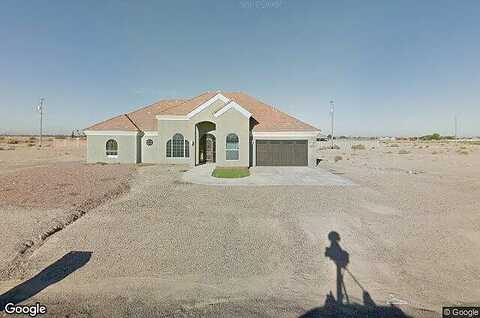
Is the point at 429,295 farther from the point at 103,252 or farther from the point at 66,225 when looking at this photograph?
the point at 66,225

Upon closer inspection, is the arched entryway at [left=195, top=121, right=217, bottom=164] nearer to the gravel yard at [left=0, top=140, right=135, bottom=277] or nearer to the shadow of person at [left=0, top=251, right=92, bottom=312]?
the gravel yard at [left=0, top=140, right=135, bottom=277]

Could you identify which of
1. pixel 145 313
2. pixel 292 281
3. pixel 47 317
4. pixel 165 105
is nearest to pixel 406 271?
pixel 292 281

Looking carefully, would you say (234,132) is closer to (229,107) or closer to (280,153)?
(229,107)

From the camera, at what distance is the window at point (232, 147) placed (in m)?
21.4

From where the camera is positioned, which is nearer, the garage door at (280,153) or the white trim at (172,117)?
the garage door at (280,153)

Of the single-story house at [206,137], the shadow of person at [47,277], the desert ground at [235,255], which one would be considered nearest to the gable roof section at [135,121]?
the single-story house at [206,137]

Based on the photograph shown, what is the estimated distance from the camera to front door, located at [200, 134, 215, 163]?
82.4ft

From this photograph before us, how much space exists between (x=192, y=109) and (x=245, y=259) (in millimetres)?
20781

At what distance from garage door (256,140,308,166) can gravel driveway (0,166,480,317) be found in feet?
42.8

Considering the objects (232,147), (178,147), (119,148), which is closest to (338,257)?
(232,147)

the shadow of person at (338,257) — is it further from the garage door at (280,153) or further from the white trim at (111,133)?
the white trim at (111,133)

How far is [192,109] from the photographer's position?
24.7m

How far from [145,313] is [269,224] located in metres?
4.74

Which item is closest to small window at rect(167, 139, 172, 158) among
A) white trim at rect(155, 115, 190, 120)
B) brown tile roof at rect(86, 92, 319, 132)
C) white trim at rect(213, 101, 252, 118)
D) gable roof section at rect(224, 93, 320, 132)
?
white trim at rect(155, 115, 190, 120)
